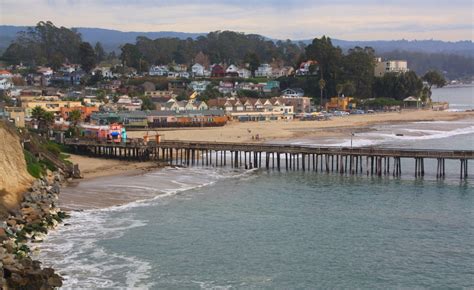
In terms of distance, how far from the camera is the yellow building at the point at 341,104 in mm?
140663

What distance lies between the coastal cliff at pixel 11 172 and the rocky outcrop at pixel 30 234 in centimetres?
52

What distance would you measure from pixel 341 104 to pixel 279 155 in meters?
78.7

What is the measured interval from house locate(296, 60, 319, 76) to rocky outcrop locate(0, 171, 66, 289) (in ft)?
355

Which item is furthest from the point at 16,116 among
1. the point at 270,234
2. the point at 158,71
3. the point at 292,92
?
the point at 158,71

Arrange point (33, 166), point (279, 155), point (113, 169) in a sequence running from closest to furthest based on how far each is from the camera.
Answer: point (33, 166), point (113, 169), point (279, 155)

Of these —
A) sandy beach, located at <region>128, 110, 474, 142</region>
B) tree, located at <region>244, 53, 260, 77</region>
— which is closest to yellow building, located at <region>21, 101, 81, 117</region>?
sandy beach, located at <region>128, 110, 474, 142</region>

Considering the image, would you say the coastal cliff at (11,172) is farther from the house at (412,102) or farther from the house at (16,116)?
the house at (412,102)

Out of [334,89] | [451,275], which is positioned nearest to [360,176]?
[451,275]

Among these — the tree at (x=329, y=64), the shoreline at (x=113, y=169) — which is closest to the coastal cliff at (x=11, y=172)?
the shoreline at (x=113, y=169)

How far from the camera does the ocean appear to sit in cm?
3025

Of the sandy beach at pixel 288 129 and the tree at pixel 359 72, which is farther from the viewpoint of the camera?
the tree at pixel 359 72

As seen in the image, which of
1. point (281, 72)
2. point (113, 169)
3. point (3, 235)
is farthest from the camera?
point (281, 72)

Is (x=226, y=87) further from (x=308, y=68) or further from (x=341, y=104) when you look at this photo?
(x=341, y=104)

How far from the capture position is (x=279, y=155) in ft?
216
